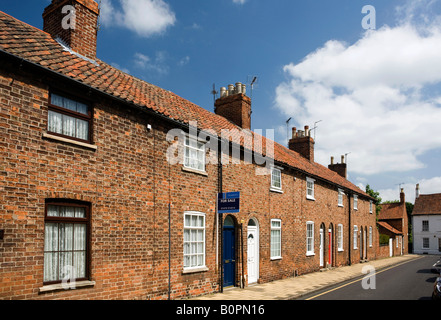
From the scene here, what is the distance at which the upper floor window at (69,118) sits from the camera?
341 inches

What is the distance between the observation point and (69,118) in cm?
900

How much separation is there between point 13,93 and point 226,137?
815 centimetres

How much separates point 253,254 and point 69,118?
32.4 feet

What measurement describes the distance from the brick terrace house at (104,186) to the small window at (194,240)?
35mm

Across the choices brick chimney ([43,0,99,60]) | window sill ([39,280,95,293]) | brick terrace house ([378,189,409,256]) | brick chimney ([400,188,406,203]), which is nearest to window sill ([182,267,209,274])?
window sill ([39,280,95,293])

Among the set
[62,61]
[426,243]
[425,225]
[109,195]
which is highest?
[62,61]

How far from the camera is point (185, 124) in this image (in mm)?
12102

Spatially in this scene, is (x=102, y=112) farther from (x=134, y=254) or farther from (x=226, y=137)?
(x=226, y=137)

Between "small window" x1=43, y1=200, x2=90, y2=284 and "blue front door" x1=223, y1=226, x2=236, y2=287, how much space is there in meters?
6.24

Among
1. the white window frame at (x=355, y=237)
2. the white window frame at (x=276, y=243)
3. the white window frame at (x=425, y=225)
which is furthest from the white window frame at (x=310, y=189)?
the white window frame at (x=425, y=225)

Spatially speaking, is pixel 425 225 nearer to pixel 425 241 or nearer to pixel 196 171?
pixel 425 241

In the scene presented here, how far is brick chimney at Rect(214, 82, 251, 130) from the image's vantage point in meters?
20.0

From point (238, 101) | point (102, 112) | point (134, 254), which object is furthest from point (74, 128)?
point (238, 101)

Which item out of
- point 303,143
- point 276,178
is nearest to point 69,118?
point 276,178
